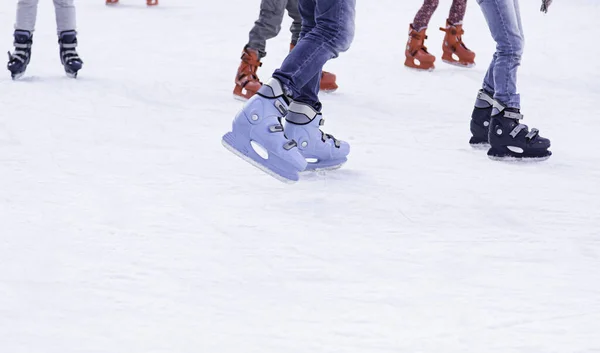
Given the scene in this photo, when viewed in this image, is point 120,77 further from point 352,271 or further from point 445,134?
point 352,271

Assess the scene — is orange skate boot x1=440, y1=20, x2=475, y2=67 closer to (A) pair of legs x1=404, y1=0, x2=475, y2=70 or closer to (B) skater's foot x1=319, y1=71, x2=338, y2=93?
(A) pair of legs x1=404, y1=0, x2=475, y2=70

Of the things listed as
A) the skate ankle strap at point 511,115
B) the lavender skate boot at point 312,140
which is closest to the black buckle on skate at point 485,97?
the skate ankle strap at point 511,115

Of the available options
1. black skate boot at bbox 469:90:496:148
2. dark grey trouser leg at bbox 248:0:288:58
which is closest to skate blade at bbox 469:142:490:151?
black skate boot at bbox 469:90:496:148

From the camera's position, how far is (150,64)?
4672 millimetres

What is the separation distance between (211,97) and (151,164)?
3.73ft

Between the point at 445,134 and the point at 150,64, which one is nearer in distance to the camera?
the point at 445,134

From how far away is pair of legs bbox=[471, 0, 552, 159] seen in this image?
3047 millimetres

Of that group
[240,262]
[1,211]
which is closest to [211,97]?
[1,211]

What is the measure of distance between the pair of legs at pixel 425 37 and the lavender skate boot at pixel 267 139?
2.27 m

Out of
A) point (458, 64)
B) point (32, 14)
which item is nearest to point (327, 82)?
point (458, 64)

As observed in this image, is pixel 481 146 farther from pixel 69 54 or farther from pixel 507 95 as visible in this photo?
pixel 69 54

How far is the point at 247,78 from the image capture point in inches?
155

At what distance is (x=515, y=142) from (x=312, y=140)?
0.71m

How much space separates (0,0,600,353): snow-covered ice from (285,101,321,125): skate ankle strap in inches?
6.8
